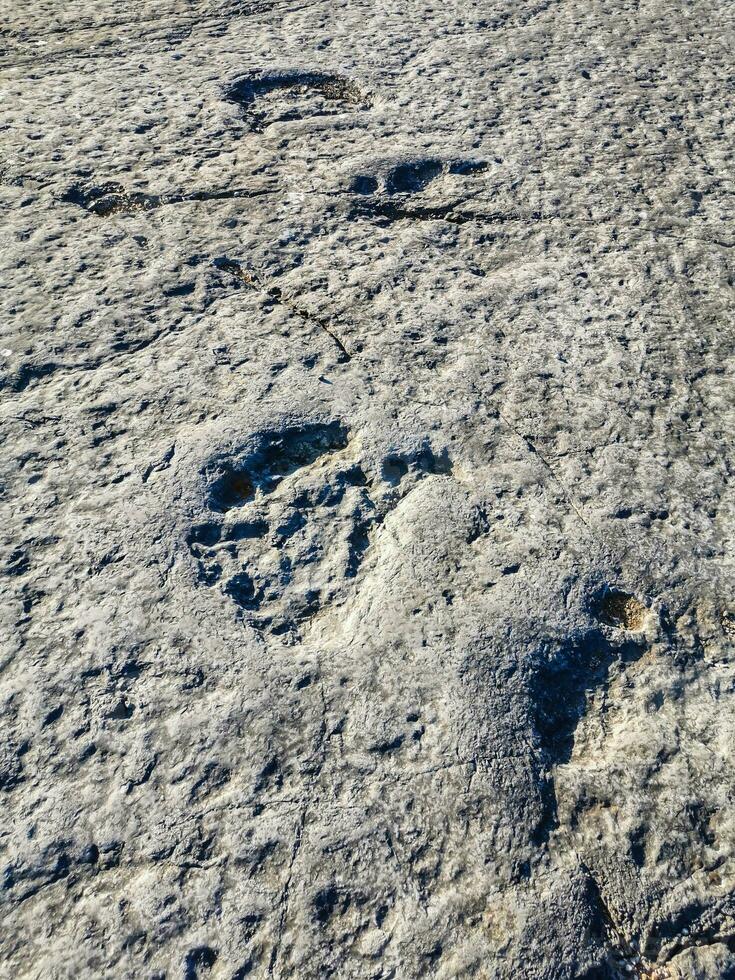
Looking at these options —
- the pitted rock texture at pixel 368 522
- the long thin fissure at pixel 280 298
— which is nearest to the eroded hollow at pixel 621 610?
the pitted rock texture at pixel 368 522

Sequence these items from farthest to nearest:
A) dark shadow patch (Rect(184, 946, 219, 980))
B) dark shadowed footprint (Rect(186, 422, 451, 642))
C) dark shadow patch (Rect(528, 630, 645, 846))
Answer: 1. dark shadowed footprint (Rect(186, 422, 451, 642))
2. dark shadow patch (Rect(528, 630, 645, 846))
3. dark shadow patch (Rect(184, 946, 219, 980))

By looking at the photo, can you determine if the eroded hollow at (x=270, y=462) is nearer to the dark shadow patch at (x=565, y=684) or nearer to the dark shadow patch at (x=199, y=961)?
the dark shadow patch at (x=565, y=684)

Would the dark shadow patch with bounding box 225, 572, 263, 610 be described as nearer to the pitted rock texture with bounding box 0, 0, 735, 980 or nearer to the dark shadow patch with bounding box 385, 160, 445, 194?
the pitted rock texture with bounding box 0, 0, 735, 980

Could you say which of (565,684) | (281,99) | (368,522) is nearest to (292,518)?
(368,522)

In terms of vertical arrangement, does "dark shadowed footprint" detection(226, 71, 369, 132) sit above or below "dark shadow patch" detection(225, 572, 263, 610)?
above

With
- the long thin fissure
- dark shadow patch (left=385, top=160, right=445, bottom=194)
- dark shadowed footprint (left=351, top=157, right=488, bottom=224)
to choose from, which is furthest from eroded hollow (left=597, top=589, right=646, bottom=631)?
dark shadow patch (left=385, top=160, right=445, bottom=194)

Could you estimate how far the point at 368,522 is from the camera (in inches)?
45.9

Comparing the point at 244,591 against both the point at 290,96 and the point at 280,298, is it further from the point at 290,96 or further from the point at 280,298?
the point at 290,96

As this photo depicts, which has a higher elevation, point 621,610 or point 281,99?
point 281,99

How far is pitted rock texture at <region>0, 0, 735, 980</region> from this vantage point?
0.89m

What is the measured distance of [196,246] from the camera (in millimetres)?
1521

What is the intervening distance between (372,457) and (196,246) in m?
0.55

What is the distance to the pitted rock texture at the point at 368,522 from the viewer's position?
89cm

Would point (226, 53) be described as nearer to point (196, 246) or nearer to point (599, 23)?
point (196, 246)
